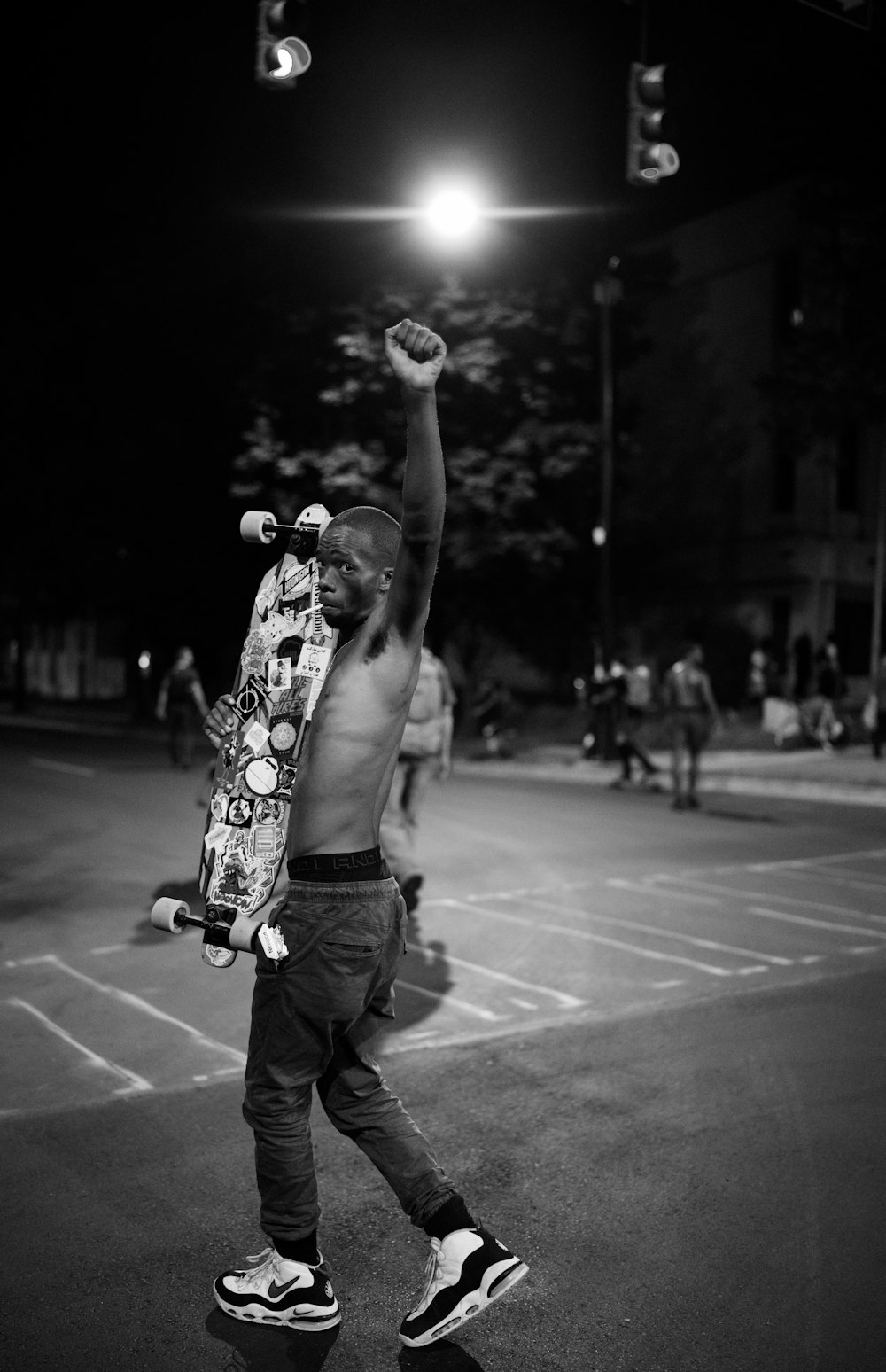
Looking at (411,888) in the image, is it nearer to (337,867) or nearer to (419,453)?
(337,867)

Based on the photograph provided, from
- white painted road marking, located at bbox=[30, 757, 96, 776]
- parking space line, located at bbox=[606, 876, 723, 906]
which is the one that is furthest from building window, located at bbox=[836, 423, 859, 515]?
parking space line, located at bbox=[606, 876, 723, 906]

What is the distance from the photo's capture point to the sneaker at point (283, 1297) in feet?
11.2

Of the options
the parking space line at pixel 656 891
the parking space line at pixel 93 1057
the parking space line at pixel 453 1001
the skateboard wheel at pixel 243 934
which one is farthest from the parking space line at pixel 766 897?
the skateboard wheel at pixel 243 934

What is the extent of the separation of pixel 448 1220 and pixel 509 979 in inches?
148

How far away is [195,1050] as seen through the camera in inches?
229

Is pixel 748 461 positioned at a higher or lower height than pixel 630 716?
higher

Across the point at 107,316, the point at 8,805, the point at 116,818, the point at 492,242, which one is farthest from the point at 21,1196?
the point at 107,316

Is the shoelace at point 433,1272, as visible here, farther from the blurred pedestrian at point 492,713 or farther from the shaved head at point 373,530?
the blurred pedestrian at point 492,713

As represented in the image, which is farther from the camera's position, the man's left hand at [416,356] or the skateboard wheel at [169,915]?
the skateboard wheel at [169,915]

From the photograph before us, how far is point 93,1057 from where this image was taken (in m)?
5.71

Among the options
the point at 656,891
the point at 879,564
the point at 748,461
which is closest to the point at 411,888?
the point at 656,891

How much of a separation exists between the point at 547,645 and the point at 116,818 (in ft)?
66.1

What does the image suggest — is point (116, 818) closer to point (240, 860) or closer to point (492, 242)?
point (240, 860)

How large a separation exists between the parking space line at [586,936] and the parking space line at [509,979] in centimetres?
92
